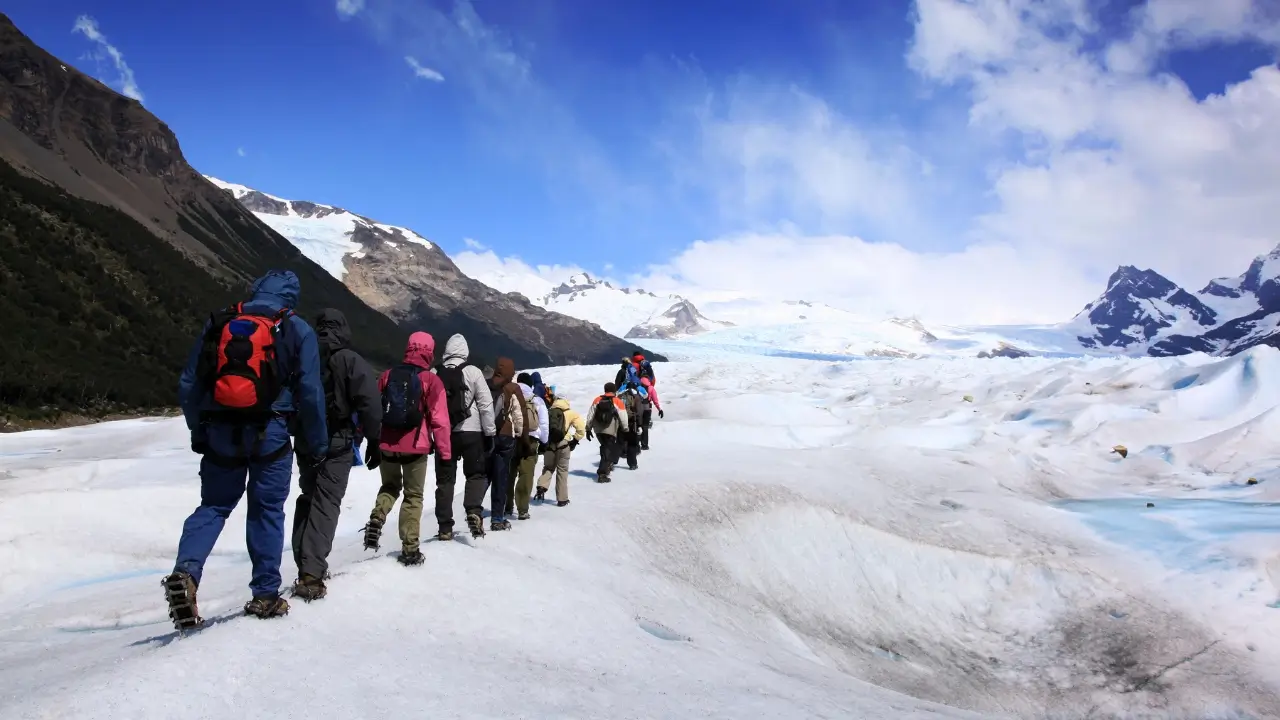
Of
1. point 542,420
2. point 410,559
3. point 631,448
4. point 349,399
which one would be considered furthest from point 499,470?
point 631,448

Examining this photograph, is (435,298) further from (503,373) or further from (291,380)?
(291,380)

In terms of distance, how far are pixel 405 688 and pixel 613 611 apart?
2987mm

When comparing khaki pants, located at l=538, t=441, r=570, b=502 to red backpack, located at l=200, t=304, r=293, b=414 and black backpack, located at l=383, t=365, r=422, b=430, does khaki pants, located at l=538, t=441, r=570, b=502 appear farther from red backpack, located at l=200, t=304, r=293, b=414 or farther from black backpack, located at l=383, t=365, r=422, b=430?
red backpack, located at l=200, t=304, r=293, b=414

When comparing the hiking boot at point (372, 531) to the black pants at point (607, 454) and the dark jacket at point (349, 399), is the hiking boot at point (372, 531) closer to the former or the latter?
the dark jacket at point (349, 399)

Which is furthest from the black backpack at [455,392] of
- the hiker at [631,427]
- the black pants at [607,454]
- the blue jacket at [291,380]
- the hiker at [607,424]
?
the hiker at [631,427]

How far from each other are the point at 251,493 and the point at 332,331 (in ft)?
4.95

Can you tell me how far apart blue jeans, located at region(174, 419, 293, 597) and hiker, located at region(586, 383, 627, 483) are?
8.96 metres

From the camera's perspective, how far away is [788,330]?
17338 cm

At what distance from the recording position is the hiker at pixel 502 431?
9.11 metres

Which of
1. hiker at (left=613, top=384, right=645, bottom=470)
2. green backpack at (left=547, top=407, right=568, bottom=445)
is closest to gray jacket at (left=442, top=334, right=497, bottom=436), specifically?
green backpack at (left=547, top=407, right=568, bottom=445)

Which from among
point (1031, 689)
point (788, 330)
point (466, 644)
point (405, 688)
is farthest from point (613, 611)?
point (788, 330)

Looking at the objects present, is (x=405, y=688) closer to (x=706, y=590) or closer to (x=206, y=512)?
(x=206, y=512)

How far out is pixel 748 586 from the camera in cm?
1095

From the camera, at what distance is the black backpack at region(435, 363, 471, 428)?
8125 mm
